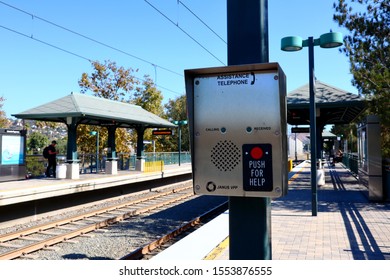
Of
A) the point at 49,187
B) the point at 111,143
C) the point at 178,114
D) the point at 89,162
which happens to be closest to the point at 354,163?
the point at 111,143

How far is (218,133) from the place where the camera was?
2.11 meters

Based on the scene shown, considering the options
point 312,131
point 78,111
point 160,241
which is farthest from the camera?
point 78,111

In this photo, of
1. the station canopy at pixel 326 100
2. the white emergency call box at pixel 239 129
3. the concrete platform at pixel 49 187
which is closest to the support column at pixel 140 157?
the concrete platform at pixel 49 187

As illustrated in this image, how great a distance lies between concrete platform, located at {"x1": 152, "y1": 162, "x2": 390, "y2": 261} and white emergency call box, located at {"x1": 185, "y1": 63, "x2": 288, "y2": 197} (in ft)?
11.7

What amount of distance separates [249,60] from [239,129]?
0.42 metres

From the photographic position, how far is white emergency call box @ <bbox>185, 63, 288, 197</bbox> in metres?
2.00

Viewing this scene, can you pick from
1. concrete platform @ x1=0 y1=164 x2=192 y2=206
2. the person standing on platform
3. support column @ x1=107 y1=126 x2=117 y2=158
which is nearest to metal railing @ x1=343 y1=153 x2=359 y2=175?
concrete platform @ x1=0 y1=164 x2=192 y2=206

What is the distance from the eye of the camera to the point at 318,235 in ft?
24.0

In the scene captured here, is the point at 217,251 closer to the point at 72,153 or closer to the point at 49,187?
the point at 49,187

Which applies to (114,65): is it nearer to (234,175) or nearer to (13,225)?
(13,225)

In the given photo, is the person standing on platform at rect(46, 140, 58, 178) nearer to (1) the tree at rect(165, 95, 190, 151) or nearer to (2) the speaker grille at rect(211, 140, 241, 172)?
(2) the speaker grille at rect(211, 140, 241, 172)
